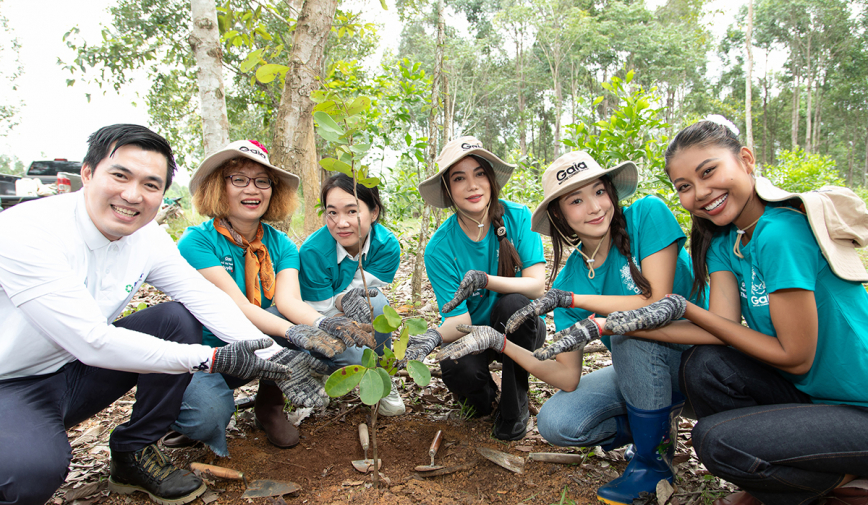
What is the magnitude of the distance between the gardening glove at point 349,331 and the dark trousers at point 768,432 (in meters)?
1.34

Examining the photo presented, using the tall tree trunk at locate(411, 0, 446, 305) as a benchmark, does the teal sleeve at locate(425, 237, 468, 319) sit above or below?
below

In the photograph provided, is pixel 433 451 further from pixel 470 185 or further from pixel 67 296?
pixel 67 296

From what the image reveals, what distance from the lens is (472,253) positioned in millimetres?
2467

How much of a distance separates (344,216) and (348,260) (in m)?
0.33

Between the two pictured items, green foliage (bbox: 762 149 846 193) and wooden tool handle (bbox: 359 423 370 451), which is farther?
green foliage (bbox: 762 149 846 193)

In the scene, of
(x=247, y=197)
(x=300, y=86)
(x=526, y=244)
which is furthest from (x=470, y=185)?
(x=300, y=86)

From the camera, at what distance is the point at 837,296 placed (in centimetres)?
147

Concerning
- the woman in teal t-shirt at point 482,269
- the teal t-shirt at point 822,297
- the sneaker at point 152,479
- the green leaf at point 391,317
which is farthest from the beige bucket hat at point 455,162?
the sneaker at point 152,479

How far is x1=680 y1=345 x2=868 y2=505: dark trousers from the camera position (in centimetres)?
140

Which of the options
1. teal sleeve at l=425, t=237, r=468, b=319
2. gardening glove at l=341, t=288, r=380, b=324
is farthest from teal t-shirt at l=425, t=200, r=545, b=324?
gardening glove at l=341, t=288, r=380, b=324

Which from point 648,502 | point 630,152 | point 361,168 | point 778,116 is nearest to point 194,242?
point 361,168

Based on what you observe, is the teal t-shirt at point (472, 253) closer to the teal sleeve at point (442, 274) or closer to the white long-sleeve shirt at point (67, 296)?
the teal sleeve at point (442, 274)

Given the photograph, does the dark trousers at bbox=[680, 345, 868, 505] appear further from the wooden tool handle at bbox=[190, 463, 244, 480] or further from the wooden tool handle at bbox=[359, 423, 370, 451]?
the wooden tool handle at bbox=[190, 463, 244, 480]

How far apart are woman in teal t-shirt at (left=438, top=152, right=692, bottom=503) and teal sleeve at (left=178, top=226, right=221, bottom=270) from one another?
131 centimetres
